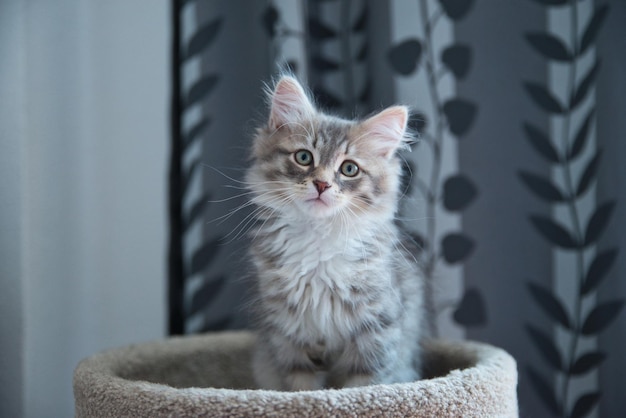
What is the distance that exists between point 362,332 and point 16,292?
97cm

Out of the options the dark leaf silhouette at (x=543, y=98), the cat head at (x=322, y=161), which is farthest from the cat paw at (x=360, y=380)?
the dark leaf silhouette at (x=543, y=98)

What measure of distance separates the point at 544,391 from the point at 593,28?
985mm

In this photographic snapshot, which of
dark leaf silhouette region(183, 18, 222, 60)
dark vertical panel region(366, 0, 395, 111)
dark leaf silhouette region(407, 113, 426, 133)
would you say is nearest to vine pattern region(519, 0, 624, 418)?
dark leaf silhouette region(407, 113, 426, 133)

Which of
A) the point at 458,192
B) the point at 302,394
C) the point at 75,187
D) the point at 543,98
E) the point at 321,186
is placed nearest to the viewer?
the point at 302,394

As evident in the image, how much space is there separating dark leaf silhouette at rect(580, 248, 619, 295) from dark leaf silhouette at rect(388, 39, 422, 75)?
2.43 feet

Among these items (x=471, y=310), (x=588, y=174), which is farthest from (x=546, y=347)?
(x=588, y=174)

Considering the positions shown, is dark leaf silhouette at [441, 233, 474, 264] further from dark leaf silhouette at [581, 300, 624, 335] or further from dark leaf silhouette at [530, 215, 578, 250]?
dark leaf silhouette at [581, 300, 624, 335]

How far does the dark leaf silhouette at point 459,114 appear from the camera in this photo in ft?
5.26

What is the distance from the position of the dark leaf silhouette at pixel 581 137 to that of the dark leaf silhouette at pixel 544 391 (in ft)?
1.99

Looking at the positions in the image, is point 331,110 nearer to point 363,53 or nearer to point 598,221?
point 363,53

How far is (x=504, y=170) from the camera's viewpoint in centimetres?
158

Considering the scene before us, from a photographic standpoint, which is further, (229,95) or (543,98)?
(229,95)

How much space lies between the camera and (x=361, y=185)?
1.22 m

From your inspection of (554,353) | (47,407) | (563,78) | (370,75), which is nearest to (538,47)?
(563,78)
